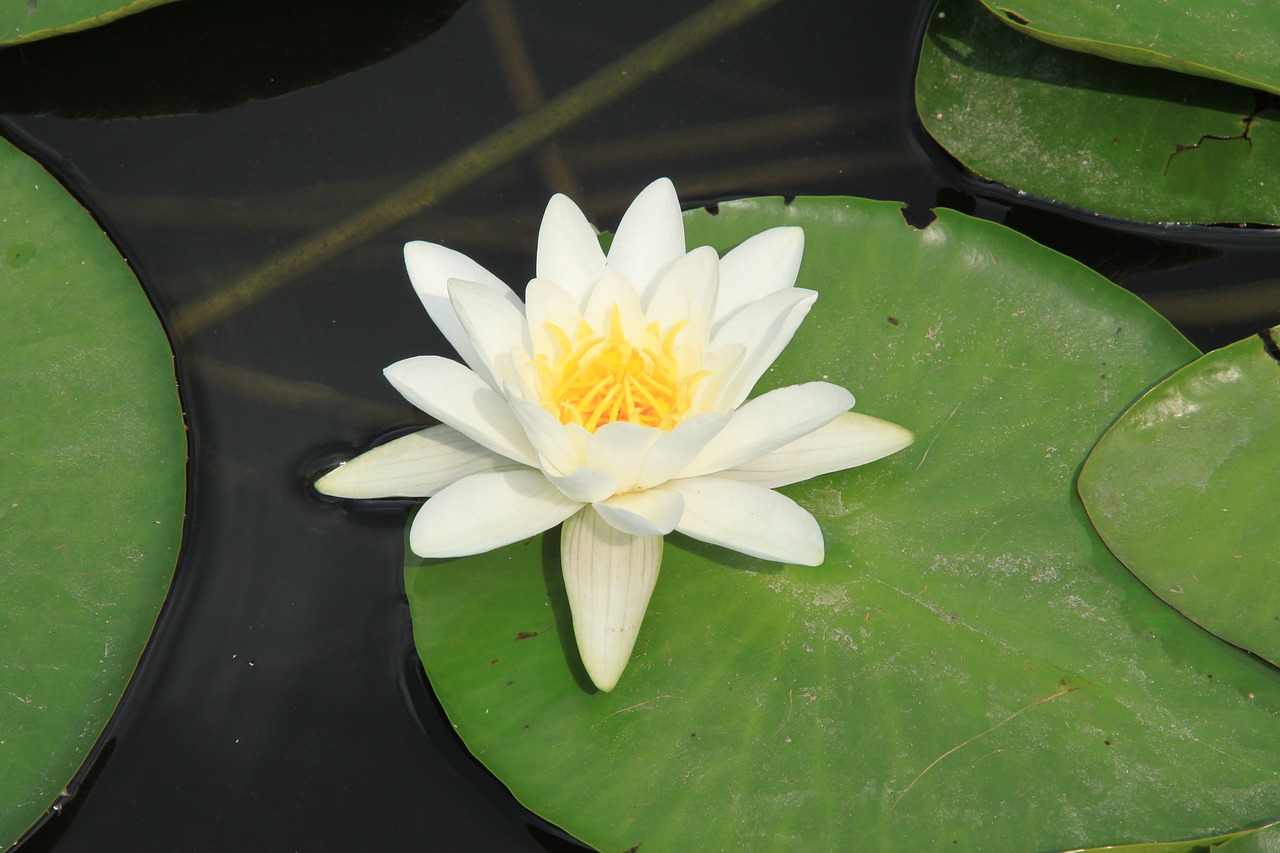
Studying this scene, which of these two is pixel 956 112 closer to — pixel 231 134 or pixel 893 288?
pixel 893 288

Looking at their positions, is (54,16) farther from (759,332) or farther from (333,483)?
(759,332)

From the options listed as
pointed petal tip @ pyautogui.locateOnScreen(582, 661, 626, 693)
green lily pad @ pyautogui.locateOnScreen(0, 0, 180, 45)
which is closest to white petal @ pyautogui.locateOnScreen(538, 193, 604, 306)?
pointed petal tip @ pyautogui.locateOnScreen(582, 661, 626, 693)

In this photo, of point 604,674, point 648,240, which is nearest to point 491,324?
point 648,240

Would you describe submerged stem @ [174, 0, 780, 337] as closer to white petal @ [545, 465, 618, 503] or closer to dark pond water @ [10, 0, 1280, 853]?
dark pond water @ [10, 0, 1280, 853]

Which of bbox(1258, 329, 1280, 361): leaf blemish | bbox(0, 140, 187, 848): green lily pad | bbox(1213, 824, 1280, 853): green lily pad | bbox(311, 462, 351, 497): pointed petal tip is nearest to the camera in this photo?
bbox(1213, 824, 1280, 853): green lily pad

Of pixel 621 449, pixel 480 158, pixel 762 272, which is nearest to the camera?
pixel 621 449
